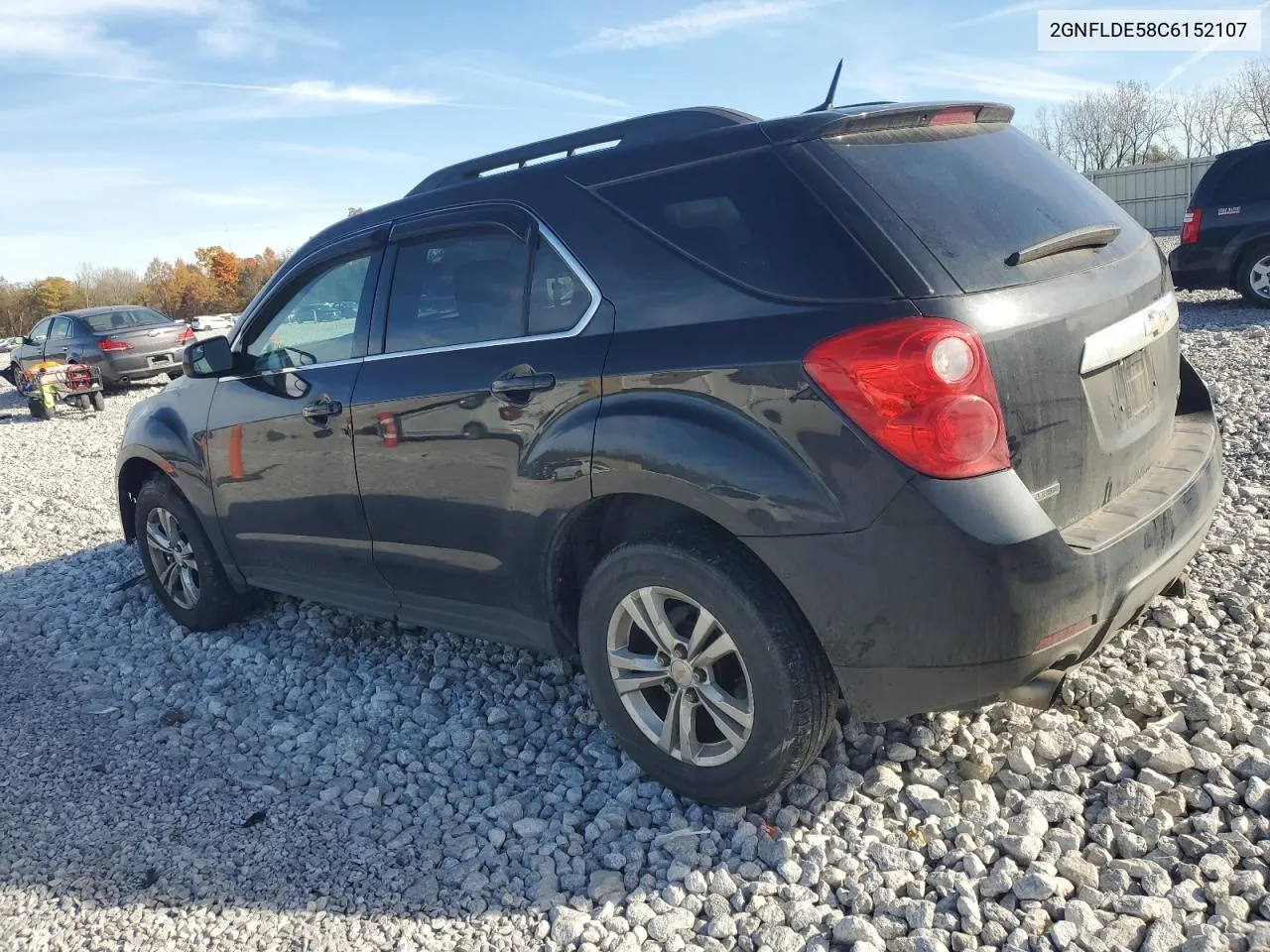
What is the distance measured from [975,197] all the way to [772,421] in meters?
0.88

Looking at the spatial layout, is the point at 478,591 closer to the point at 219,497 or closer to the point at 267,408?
the point at 267,408

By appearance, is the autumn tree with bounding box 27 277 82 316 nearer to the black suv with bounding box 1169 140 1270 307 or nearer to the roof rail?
the black suv with bounding box 1169 140 1270 307

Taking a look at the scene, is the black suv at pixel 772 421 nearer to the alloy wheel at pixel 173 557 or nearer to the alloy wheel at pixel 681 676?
the alloy wheel at pixel 681 676

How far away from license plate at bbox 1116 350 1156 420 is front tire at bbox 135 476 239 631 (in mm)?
3935

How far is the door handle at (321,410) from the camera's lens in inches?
148

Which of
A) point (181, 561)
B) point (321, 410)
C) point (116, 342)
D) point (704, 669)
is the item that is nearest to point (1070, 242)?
point (704, 669)

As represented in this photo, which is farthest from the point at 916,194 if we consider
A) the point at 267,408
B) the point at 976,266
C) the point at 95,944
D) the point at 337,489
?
the point at 95,944

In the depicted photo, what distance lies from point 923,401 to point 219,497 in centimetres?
334

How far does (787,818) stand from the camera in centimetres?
287

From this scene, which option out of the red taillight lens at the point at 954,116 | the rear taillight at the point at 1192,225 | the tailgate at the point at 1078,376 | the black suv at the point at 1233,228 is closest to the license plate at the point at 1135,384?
the tailgate at the point at 1078,376

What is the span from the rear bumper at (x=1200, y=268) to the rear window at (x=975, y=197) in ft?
30.7

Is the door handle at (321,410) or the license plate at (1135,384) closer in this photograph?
the license plate at (1135,384)

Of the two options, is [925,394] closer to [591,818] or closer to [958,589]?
[958,589]

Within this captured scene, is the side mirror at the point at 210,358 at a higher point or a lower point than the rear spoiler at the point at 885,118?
lower
